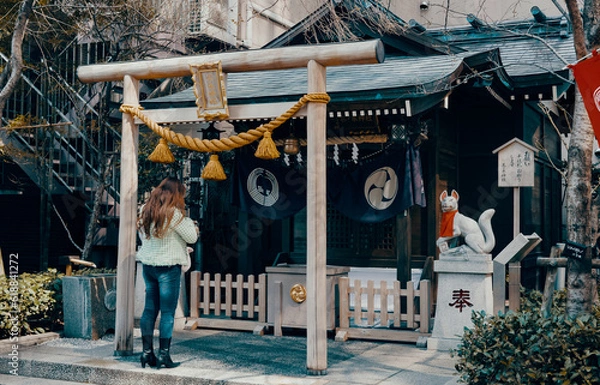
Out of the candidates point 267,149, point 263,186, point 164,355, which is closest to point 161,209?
point 267,149

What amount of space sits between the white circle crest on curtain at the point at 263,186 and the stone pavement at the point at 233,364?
2603 millimetres

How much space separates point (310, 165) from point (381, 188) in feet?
10.8

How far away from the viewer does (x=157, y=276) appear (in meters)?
7.69

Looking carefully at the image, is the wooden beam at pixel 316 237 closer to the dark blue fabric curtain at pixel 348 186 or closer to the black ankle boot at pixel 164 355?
the black ankle boot at pixel 164 355

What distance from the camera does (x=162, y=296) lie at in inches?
301

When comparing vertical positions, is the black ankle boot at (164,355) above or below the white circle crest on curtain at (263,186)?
below

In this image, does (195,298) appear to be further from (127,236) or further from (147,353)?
(147,353)

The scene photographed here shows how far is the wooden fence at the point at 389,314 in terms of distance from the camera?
31.9ft

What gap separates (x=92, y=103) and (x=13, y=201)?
122 inches

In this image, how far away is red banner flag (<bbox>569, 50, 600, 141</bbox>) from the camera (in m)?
5.59

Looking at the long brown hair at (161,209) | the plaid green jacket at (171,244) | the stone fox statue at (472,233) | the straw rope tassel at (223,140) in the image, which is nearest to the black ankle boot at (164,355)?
the plaid green jacket at (171,244)

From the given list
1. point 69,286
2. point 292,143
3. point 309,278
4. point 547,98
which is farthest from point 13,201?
point 547,98

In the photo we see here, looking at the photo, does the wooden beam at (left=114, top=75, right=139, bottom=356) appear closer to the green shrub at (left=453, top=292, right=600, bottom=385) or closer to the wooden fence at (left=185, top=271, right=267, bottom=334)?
the wooden fence at (left=185, top=271, right=267, bottom=334)

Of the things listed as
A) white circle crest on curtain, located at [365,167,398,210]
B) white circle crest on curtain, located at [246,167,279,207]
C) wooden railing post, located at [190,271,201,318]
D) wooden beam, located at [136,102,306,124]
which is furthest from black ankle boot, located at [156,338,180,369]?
white circle crest on curtain, located at [365,167,398,210]
